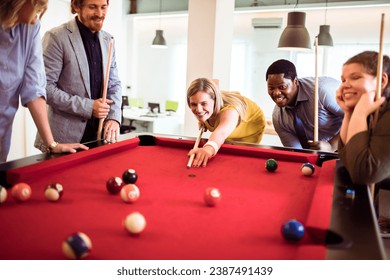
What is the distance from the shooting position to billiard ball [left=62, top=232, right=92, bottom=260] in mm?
849

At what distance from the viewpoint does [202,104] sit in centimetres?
217

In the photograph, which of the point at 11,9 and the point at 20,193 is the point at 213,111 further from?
the point at 20,193

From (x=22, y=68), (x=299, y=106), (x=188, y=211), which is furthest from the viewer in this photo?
(x=299, y=106)

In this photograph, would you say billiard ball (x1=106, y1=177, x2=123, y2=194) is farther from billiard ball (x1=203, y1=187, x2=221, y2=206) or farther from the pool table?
billiard ball (x1=203, y1=187, x2=221, y2=206)

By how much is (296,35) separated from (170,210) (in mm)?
3183

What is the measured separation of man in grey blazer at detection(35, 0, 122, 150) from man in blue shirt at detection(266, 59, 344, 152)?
1.12 metres

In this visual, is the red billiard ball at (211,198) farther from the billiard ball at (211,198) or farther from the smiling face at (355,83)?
the smiling face at (355,83)

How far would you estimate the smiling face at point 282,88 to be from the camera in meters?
2.48

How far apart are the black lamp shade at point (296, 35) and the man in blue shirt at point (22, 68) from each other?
269 centimetres

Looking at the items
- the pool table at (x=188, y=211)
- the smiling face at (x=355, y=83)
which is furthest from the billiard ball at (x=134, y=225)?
the smiling face at (x=355, y=83)

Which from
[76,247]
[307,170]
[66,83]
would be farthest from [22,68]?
[307,170]

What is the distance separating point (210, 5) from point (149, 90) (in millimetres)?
5646

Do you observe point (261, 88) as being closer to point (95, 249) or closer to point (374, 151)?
point (374, 151)
